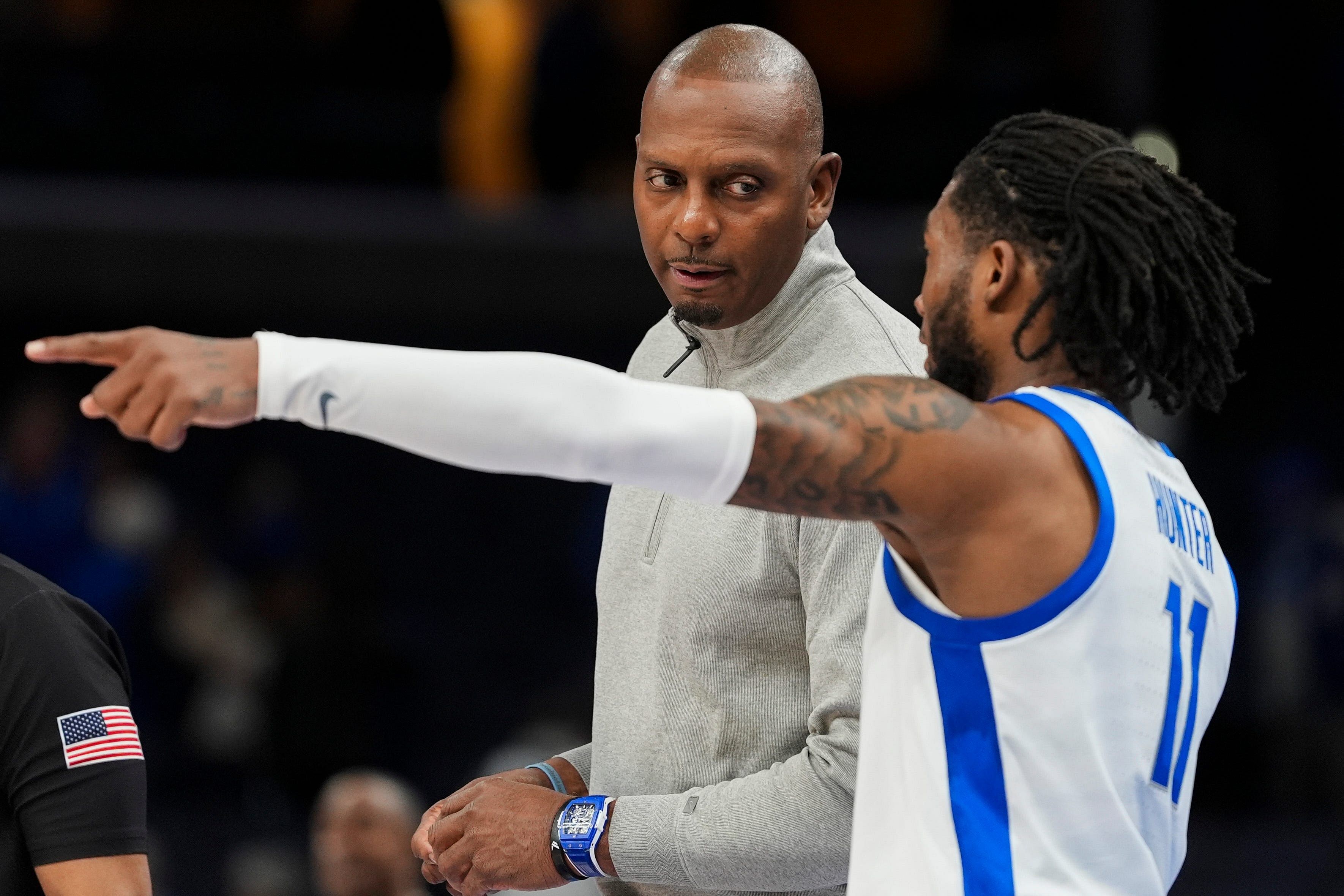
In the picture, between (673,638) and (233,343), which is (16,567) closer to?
(233,343)

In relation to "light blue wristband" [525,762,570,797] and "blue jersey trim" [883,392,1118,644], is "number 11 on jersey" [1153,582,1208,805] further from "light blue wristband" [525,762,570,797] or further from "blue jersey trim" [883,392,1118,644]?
"light blue wristband" [525,762,570,797]

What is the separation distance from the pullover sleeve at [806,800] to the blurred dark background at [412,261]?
4983 millimetres

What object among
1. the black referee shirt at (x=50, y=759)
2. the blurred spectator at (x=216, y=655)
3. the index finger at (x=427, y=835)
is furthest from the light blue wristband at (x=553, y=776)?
the blurred spectator at (x=216, y=655)

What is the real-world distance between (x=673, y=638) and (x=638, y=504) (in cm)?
26

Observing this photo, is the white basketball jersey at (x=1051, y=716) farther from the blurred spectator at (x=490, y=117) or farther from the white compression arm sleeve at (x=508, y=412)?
the blurred spectator at (x=490, y=117)

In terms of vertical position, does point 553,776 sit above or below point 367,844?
above

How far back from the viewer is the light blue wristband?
278cm

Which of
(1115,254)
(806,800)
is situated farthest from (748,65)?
(806,800)

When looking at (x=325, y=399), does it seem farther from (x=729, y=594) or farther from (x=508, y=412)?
(x=729, y=594)

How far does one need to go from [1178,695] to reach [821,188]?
0.99 m

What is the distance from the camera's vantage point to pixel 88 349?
6.00 feet

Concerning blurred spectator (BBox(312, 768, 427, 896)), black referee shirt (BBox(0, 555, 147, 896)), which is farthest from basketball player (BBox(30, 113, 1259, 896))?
blurred spectator (BBox(312, 768, 427, 896))

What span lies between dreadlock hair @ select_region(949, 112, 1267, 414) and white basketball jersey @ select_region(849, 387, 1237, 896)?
0.09m

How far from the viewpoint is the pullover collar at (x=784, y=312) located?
8.58 feet
